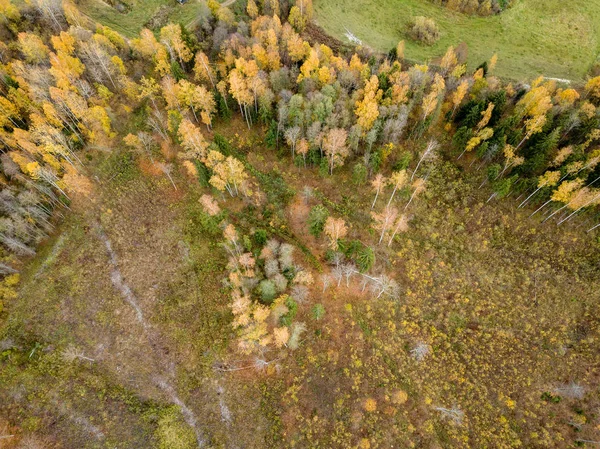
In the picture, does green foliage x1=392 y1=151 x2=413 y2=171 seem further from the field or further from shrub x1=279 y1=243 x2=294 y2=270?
shrub x1=279 y1=243 x2=294 y2=270

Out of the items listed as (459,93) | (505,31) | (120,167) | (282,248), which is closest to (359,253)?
(282,248)

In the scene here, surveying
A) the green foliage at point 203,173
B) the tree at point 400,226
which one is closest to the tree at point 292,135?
the green foliage at point 203,173

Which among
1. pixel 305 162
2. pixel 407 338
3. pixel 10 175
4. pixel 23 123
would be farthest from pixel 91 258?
pixel 407 338

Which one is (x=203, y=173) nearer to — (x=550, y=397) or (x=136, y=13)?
(x=136, y=13)

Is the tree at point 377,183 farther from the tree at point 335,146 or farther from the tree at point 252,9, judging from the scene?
the tree at point 252,9

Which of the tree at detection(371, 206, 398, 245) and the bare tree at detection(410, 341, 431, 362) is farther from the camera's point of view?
the tree at detection(371, 206, 398, 245)

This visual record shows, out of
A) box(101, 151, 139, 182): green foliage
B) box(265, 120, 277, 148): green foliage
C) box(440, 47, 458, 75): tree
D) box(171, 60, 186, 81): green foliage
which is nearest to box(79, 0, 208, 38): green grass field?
box(171, 60, 186, 81): green foliage
